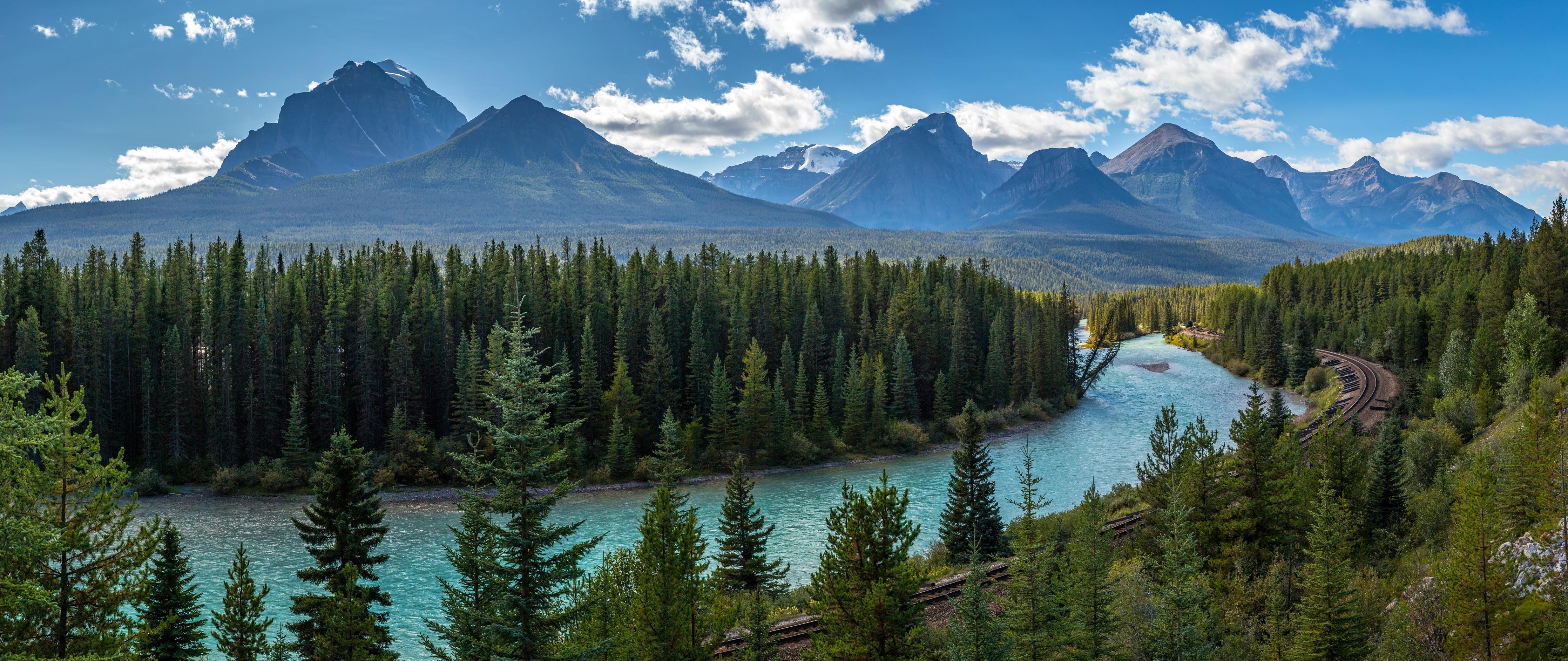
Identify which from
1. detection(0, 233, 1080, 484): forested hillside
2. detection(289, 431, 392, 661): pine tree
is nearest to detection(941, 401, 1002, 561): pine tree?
detection(289, 431, 392, 661): pine tree

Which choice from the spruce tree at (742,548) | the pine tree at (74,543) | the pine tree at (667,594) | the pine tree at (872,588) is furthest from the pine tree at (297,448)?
the pine tree at (872,588)

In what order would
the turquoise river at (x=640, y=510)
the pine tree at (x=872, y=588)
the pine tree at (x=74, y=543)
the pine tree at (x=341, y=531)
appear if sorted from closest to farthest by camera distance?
the pine tree at (x=74, y=543) → the pine tree at (x=872, y=588) → the pine tree at (x=341, y=531) → the turquoise river at (x=640, y=510)

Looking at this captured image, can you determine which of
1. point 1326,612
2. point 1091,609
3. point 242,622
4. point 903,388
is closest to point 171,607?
point 242,622

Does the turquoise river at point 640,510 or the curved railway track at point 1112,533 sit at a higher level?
the curved railway track at point 1112,533

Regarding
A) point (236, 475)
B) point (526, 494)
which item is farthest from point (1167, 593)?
point (236, 475)

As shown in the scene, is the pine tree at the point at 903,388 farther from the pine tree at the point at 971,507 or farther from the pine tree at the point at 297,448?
the pine tree at the point at 297,448

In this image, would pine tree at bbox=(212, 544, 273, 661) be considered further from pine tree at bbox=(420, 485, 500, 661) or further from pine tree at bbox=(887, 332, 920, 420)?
pine tree at bbox=(887, 332, 920, 420)
